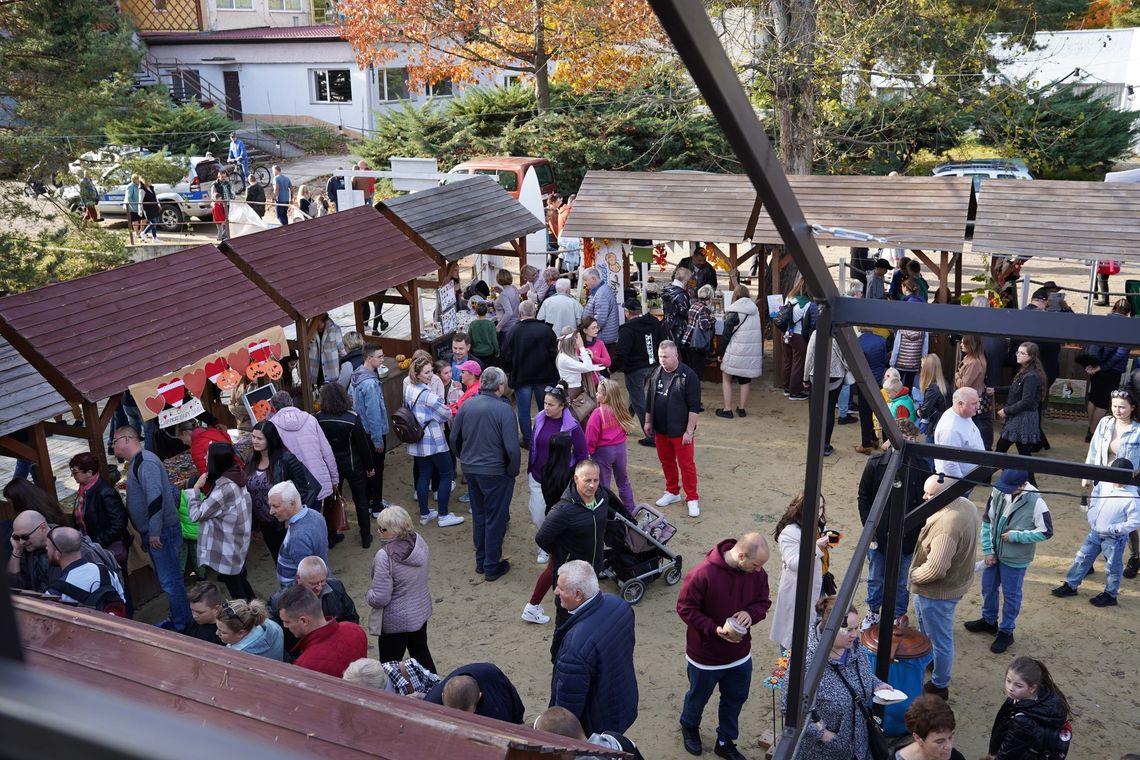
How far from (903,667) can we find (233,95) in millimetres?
36407

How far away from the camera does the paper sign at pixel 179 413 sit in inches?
341

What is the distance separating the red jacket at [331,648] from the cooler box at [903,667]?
129 inches

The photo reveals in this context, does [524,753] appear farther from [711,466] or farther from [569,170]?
[569,170]

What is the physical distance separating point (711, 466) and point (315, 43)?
29.5m

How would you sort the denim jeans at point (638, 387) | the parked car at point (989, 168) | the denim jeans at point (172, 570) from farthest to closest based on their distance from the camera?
the parked car at point (989, 168)
the denim jeans at point (638, 387)
the denim jeans at point (172, 570)

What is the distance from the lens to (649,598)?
8.27m

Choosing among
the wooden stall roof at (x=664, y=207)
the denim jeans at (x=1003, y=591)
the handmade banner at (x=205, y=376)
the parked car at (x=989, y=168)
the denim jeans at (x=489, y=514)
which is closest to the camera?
the denim jeans at (x=1003, y=591)

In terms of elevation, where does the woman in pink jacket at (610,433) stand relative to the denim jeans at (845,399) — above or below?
above

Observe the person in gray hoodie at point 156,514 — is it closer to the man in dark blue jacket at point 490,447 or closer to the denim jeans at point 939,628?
the man in dark blue jacket at point 490,447

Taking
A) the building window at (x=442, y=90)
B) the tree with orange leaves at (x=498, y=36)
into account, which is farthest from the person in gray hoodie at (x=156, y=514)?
the building window at (x=442, y=90)

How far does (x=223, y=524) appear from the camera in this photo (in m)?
7.46

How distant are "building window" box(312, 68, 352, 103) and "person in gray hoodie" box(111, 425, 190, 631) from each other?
30606mm

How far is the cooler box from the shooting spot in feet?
20.9

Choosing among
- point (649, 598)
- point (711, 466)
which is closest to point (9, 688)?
point (649, 598)
